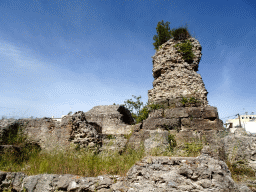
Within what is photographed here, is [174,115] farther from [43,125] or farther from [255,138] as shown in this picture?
[43,125]

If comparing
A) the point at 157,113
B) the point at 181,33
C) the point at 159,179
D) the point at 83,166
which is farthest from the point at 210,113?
the point at 181,33

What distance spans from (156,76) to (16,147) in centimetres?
618

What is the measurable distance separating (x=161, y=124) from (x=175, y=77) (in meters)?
2.38

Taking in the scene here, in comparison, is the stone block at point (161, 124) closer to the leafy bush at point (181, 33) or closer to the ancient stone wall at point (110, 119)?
the ancient stone wall at point (110, 119)

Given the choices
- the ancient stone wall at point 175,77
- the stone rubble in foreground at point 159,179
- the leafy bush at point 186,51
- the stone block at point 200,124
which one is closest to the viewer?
the stone rubble in foreground at point 159,179

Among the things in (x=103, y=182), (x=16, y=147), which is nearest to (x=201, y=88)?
(x=103, y=182)

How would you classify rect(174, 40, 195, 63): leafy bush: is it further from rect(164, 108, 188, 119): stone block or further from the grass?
the grass

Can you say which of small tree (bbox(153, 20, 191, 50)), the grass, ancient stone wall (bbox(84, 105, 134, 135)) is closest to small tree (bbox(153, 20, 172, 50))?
small tree (bbox(153, 20, 191, 50))

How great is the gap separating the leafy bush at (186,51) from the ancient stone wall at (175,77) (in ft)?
0.39

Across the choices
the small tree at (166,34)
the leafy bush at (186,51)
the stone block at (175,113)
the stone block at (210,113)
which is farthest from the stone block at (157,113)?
the small tree at (166,34)

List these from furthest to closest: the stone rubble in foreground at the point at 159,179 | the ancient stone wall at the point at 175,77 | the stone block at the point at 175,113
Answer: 1. the ancient stone wall at the point at 175,77
2. the stone block at the point at 175,113
3. the stone rubble in foreground at the point at 159,179

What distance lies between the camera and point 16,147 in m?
5.91

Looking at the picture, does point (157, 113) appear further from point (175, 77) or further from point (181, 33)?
point (181, 33)

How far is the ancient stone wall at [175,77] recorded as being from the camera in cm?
649
